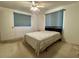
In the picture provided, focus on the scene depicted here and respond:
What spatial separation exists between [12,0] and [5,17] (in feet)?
1.48

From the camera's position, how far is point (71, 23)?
204 cm

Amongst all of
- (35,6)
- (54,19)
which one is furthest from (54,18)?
(35,6)

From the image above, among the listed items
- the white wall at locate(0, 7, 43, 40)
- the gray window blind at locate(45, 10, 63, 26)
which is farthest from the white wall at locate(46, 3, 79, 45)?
the white wall at locate(0, 7, 43, 40)

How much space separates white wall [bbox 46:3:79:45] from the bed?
0.22 meters

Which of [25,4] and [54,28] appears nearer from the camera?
[25,4]

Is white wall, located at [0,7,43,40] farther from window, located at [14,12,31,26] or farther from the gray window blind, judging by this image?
the gray window blind

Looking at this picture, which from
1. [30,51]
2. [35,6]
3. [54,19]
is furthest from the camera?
[54,19]

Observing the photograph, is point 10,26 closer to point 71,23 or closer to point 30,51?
point 30,51

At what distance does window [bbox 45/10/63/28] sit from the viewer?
1995mm

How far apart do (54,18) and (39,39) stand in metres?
0.61

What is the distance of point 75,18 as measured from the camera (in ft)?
6.35

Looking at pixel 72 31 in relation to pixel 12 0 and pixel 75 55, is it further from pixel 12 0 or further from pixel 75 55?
pixel 12 0

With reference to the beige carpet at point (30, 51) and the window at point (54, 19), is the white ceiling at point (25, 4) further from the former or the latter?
the beige carpet at point (30, 51)

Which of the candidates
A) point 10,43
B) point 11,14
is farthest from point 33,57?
point 11,14
